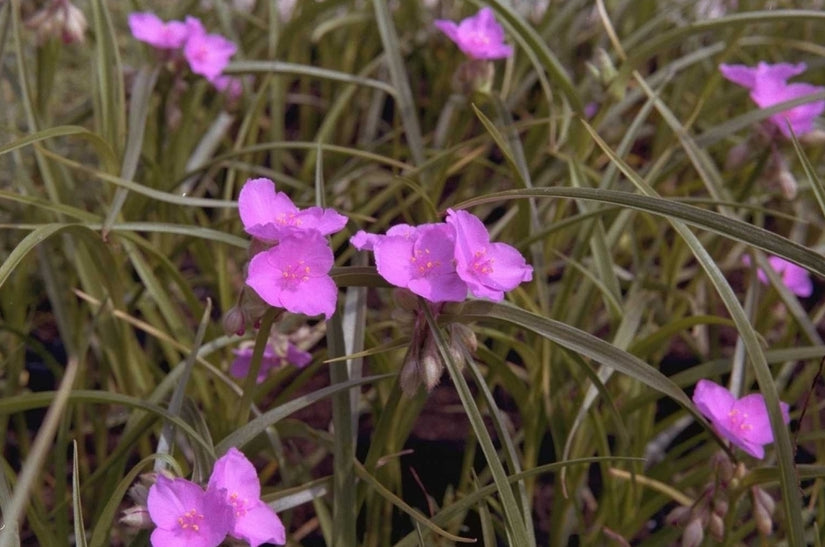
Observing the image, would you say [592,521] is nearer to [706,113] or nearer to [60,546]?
[60,546]

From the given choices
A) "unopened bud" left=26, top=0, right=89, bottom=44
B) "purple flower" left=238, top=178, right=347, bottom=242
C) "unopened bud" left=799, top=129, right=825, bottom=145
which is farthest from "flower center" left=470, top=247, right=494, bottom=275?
"unopened bud" left=26, top=0, right=89, bottom=44

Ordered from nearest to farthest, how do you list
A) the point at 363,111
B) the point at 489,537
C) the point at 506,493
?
the point at 506,493 → the point at 489,537 → the point at 363,111

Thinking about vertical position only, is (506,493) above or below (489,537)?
above

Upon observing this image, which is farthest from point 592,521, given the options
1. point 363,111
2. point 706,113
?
point 363,111

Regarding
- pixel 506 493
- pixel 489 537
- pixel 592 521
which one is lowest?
pixel 592 521

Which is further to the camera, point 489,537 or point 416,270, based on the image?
point 489,537

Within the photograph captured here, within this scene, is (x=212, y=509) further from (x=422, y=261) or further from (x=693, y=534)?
(x=693, y=534)

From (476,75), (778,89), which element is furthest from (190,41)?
(778,89)
